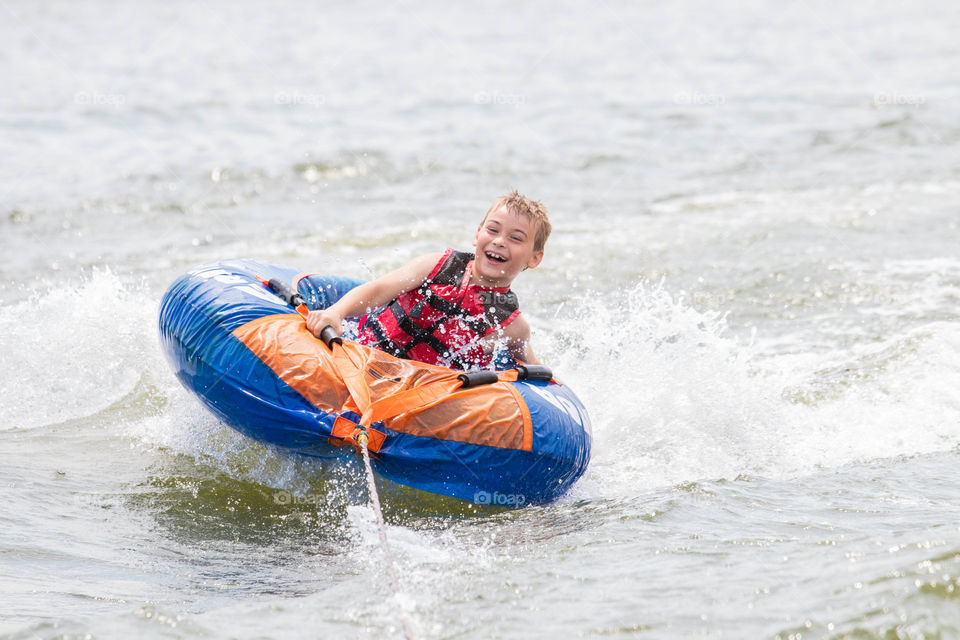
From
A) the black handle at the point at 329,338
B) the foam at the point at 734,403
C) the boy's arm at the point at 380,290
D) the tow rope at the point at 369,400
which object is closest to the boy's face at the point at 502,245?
the boy's arm at the point at 380,290

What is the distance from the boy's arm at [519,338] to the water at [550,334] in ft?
2.37

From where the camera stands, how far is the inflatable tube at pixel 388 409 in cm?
447

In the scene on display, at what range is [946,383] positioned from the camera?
621cm

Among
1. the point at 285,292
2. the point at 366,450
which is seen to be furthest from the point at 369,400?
the point at 285,292

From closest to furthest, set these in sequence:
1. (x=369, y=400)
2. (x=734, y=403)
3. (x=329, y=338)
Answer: (x=369, y=400), (x=329, y=338), (x=734, y=403)

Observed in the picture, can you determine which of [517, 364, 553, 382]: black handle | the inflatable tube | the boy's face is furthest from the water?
the boy's face

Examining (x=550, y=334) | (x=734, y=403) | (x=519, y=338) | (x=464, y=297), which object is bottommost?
(x=550, y=334)

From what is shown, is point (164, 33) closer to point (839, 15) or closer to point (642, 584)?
point (839, 15)

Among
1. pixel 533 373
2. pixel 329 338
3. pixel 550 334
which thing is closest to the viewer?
pixel 329 338

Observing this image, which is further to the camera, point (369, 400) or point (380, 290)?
point (380, 290)

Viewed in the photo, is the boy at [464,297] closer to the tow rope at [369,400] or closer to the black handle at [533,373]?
the black handle at [533,373]

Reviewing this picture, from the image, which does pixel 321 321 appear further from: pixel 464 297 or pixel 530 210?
pixel 530 210

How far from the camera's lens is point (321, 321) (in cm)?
489

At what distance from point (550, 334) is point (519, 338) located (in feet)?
7.20
